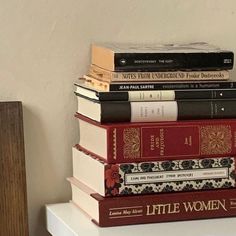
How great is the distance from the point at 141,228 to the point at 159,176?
87mm

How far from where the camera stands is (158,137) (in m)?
1.01

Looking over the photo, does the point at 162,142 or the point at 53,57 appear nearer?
the point at 162,142

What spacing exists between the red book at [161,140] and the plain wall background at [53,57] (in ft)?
0.34

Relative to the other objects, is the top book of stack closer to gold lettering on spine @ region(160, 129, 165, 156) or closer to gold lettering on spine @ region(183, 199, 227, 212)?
gold lettering on spine @ region(160, 129, 165, 156)

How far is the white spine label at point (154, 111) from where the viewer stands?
1.01 m

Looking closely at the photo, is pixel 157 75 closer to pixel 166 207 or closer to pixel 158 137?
pixel 158 137

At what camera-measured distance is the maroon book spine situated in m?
0.99

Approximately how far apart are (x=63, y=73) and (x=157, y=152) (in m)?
0.24

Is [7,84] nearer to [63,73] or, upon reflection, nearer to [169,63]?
[63,73]

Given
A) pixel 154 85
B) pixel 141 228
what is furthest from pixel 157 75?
pixel 141 228

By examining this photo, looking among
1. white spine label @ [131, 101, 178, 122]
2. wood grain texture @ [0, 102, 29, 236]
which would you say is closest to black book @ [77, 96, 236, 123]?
white spine label @ [131, 101, 178, 122]

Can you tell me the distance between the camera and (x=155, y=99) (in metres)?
1.03

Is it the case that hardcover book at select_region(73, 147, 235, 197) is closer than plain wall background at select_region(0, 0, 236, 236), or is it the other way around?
hardcover book at select_region(73, 147, 235, 197)

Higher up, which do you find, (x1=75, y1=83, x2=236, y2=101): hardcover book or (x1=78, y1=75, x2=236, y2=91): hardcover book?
(x1=78, y1=75, x2=236, y2=91): hardcover book
